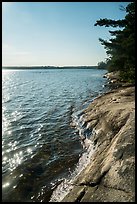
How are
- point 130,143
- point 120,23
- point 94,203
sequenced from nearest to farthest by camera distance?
1. point 94,203
2. point 130,143
3. point 120,23

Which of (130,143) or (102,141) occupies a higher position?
(130,143)

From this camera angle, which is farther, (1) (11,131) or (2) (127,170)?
(1) (11,131)

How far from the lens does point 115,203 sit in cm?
541

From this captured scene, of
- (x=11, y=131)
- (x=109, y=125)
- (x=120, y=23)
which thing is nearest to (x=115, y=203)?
(x=109, y=125)

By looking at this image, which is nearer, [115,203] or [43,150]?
[115,203]

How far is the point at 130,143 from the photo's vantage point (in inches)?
291

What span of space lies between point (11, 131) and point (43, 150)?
4676 millimetres

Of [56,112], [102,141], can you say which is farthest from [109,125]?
[56,112]

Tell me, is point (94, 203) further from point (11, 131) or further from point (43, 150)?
point (11, 131)

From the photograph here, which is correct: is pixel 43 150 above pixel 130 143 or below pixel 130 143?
below

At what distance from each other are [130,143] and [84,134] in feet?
22.1

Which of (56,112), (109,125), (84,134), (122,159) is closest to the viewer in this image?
(122,159)

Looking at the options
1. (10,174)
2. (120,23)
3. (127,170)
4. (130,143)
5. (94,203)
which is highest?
(120,23)

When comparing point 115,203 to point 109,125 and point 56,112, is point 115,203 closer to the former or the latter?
point 109,125
